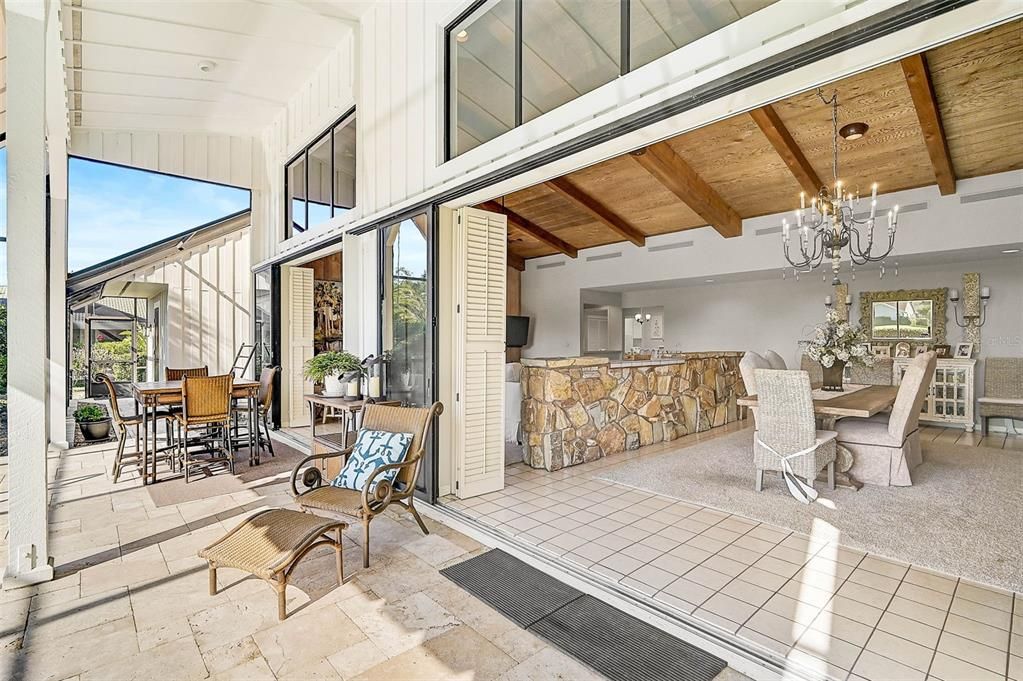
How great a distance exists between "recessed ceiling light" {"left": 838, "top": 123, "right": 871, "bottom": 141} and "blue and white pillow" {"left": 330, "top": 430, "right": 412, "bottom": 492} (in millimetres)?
5111

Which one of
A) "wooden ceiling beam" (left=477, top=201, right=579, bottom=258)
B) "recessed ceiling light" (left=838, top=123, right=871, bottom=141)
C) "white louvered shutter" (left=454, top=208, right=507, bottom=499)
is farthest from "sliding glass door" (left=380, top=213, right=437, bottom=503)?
"recessed ceiling light" (left=838, top=123, right=871, bottom=141)

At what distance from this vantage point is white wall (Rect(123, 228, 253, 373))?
10.1 metres

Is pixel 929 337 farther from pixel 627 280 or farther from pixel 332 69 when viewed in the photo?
pixel 332 69

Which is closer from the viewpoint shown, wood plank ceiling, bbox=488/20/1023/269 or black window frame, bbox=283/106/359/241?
wood plank ceiling, bbox=488/20/1023/269

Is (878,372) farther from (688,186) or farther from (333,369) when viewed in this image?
(333,369)

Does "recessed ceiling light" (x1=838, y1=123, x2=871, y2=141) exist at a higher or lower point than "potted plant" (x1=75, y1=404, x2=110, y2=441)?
higher

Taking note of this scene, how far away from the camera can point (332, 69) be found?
566cm

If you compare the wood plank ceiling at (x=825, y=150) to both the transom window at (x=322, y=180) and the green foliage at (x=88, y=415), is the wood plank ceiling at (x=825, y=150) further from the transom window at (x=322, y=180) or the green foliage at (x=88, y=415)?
the green foliage at (x=88, y=415)

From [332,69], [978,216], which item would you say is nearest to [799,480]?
[978,216]

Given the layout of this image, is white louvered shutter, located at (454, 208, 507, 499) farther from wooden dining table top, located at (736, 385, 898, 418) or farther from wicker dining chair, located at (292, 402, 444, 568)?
wooden dining table top, located at (736, 385, 898, 418)

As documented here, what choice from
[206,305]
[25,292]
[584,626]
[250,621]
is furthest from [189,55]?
[206,305]

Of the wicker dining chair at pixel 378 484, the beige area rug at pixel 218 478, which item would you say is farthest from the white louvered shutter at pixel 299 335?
the wicker dining chair at pixel 378 484

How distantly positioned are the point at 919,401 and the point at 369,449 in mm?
4528

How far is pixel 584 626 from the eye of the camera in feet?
7.69
